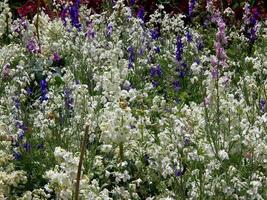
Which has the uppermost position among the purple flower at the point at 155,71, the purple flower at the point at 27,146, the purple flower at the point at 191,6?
the purple flower at the point at 191,6

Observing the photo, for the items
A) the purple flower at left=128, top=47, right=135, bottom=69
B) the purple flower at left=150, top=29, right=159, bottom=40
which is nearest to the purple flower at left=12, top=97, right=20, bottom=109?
the purple flower at left=128, top=47, right=135, bottom=69

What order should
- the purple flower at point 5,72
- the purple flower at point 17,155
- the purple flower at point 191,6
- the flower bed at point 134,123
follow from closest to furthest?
the flower bed at point 134,123 < the purple flower at point 17,155 < the purple flower at point 5,72 < the purple flower at point 191,6

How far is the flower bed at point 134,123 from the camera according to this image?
3.53m

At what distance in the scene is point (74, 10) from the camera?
286 inches

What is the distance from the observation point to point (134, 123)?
13.9 ft

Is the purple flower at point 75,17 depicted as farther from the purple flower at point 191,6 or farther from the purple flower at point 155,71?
the purple flower at point 155,71

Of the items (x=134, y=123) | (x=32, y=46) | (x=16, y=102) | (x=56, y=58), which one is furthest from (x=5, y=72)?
(x=134, y=123)

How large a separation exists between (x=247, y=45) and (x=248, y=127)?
10.4ft

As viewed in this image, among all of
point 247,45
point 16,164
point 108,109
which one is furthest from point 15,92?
point 247,45

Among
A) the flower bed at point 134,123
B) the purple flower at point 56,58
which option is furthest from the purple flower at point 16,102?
the purple flower at point 56,58

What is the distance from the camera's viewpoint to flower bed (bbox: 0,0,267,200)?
3.53 meters

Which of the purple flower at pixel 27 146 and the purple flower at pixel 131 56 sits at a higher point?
the purple flower at pixel 131 56

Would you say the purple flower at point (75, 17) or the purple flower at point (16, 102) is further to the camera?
the purple flower at point (75, 17)

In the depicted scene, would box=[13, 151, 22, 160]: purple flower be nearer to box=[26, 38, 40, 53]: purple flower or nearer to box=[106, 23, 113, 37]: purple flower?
box=[26, 38, 40, 53]: purple flower
